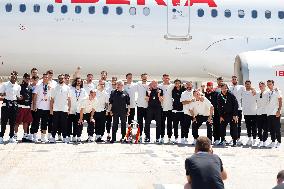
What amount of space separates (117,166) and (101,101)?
3.92 metres

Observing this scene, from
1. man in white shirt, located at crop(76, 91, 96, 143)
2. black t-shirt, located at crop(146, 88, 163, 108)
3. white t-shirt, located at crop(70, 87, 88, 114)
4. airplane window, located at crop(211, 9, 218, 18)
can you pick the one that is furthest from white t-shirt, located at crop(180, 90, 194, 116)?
airplane window, located at crop(211, 9, 218, 18)

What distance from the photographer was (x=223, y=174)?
5680 mm

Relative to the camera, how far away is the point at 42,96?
12.7 meters

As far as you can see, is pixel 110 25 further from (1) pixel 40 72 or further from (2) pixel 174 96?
(2) pixel 174 96

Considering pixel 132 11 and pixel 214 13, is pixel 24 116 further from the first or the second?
pixel 214 13

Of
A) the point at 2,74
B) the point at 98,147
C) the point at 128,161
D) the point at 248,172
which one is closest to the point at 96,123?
the point at 98,147

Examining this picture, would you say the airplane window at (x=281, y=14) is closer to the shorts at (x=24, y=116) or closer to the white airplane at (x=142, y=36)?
the white airplane at (x=142, y=36)

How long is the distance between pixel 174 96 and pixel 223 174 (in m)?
7.66

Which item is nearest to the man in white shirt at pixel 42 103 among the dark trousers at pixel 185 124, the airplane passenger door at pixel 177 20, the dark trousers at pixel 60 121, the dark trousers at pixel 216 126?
the dark trousers at pixel 60 121

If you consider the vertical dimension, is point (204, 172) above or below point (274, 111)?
below

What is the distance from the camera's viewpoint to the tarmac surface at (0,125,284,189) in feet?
25.7

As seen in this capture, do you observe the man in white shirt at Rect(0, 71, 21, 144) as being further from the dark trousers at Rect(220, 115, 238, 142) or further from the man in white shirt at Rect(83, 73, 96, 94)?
the dark trousers at Rect(220, 115, 238, 142)

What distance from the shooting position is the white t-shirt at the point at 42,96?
41.8 ft

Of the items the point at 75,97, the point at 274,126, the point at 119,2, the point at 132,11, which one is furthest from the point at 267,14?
the point at 75,97
